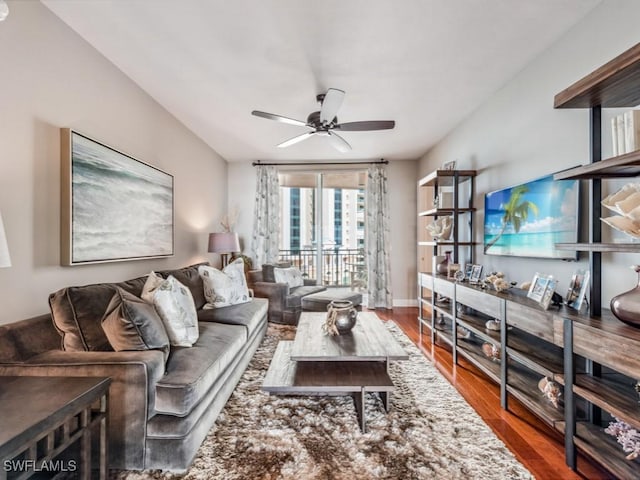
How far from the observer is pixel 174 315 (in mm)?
2152

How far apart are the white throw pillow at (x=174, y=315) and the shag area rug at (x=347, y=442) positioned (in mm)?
571

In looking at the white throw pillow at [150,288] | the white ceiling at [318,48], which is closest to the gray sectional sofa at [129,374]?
the white throw pillow at [150,288]

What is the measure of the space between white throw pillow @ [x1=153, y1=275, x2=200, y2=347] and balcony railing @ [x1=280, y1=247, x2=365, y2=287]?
3842 millimetres

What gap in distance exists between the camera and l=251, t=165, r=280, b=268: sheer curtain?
5.75m

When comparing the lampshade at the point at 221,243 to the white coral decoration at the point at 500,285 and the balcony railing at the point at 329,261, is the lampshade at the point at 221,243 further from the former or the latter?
the white coral decoration at the point at 500,285

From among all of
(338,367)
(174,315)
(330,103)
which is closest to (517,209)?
(330,103)

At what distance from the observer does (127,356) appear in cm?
160

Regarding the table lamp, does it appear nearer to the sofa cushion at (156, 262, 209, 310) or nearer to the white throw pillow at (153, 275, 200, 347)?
the sofa cushion at (156, 262, 209, 310)

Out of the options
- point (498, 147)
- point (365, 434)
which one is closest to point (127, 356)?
point (365, 434)

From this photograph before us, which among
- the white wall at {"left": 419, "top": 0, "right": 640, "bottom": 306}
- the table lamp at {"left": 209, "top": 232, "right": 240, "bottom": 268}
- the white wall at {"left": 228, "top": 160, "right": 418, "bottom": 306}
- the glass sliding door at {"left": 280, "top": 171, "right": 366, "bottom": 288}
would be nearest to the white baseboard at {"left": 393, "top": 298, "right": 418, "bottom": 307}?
the white wall at {"left": 228, "top": 160, "right": 418, "bottom": 306}

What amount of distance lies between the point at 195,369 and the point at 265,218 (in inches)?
162

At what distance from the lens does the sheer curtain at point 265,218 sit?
18.9 ft

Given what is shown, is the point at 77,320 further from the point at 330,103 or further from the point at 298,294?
the point at 298,294

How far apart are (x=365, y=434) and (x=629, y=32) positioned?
2.73m
